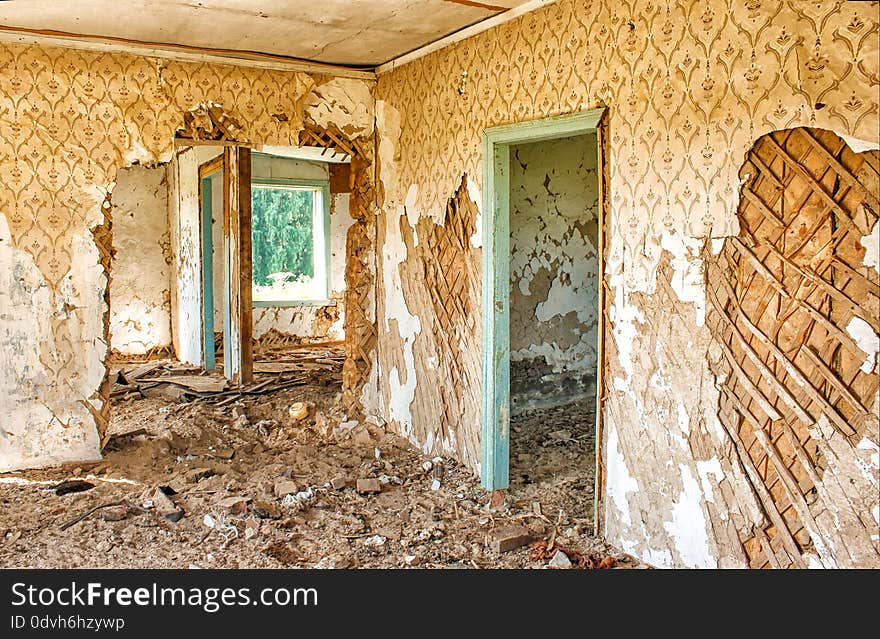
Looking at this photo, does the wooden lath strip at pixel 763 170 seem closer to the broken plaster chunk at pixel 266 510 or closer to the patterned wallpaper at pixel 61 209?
the broken plaster chunk at pixel 266 510

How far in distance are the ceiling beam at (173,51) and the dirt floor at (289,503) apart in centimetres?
254

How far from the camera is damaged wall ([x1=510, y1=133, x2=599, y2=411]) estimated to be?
5914 millimetres

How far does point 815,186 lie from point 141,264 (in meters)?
7.97

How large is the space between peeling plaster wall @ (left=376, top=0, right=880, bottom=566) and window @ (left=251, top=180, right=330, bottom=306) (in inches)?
243

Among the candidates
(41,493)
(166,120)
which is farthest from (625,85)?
(41,493)

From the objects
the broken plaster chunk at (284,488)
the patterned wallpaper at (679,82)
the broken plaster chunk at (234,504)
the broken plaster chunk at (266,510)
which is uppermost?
the patterned wallpaper at (679,82)

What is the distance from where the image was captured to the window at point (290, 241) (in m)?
9.80

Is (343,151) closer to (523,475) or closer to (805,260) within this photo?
(523,475)

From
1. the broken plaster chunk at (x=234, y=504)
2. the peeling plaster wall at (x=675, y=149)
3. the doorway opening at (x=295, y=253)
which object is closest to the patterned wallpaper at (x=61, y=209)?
the broken plaster chunk at (x=234, y=504)

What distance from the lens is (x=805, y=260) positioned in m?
2.76

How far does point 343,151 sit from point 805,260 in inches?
142

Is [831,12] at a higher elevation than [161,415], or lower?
higher

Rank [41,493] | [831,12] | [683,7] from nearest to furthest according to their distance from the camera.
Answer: [831,12] → [683,7] → [41,493]

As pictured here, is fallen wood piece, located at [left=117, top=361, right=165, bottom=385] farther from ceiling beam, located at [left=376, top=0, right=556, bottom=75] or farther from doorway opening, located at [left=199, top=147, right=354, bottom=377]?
ceiling beam, located at [left=376, top=0, right=556, bottom=75]
